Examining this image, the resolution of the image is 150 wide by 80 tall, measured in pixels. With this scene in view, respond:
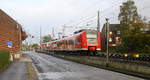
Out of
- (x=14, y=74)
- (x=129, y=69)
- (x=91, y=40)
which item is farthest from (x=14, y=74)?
(x=91, y=40)

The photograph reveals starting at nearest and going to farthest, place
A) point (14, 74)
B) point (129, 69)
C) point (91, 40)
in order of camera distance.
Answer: point (14, 74) → point (129, 69) → point (91, 40)

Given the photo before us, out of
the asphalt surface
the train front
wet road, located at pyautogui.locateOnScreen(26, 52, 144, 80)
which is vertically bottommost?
wet road, located at pyautogui.locateOnScreen(26, 52, 144, 80)

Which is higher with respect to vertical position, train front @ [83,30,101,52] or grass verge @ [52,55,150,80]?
train front @ [83,30,101,52]

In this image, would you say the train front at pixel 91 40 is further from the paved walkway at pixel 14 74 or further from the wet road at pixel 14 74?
the wet road at pixel 14 74

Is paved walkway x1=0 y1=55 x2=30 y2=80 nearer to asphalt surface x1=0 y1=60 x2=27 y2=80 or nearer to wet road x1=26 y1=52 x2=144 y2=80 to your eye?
asphalt surface x1=0 y1=60 x2=27 y2=80

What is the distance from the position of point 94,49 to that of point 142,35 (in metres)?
10.2

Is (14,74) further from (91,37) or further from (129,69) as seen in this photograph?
(91,37)

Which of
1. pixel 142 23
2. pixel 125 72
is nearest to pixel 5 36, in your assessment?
pixel 125 72

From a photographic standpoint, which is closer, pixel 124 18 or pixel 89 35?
pixel 89 35

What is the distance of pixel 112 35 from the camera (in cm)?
8994

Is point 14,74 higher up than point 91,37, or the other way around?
point 91,37

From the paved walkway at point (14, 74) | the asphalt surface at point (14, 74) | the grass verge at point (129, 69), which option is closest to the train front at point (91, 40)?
the grass verge at point (129, 69)

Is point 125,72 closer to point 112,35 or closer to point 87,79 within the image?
point 87,79

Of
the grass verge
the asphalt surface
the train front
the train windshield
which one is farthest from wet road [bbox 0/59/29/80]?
the train windshield
